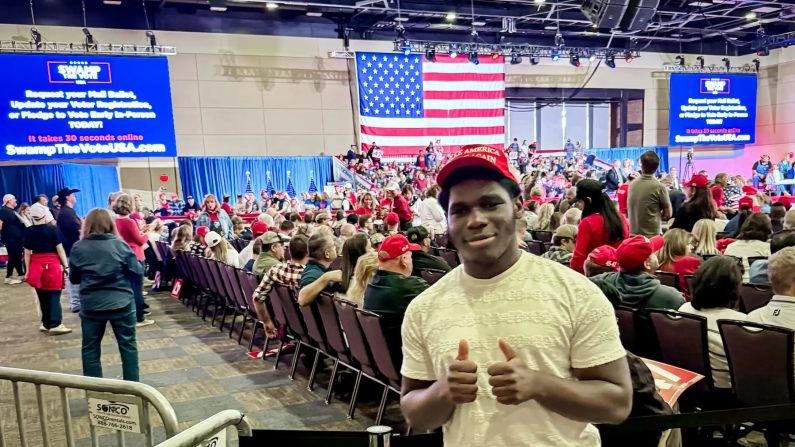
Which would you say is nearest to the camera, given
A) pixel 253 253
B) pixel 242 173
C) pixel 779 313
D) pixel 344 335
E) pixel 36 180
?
pixel 779 313

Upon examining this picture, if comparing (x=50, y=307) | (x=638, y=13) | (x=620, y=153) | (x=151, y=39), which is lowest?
(x=50, y=307)

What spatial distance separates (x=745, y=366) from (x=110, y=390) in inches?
108

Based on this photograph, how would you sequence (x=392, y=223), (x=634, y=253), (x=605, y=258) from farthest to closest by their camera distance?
(x=392, y=223), (x=605, y=258), (x=634, y=253)

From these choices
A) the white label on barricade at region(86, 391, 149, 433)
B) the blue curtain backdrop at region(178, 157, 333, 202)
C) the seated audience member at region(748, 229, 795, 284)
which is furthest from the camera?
the blue curtain backdrop at region(178, 157, 333, 202)

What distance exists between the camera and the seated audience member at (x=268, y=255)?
18.2 feet

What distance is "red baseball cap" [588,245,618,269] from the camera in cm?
382

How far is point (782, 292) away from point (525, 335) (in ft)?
8.25

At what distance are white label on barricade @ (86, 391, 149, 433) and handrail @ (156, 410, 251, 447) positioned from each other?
1.32ft

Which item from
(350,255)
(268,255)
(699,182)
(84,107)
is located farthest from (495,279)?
(84,107)

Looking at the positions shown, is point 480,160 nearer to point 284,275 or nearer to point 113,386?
point 113,386

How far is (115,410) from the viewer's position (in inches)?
72.6

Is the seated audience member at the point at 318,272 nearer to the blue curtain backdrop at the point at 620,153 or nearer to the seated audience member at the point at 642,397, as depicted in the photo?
the seated audience member at the point at 642,397

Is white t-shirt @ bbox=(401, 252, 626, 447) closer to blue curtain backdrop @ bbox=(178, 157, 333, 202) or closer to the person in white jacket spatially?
the person in white jacket

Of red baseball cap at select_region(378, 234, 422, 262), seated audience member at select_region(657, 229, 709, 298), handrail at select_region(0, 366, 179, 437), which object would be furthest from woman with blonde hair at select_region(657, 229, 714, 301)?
handrail at select_region(0, 366, 179, 437)
